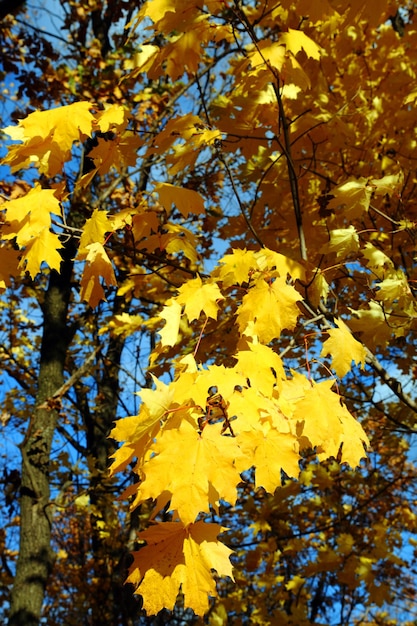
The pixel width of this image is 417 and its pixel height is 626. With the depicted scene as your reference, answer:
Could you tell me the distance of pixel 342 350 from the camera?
2037 mm

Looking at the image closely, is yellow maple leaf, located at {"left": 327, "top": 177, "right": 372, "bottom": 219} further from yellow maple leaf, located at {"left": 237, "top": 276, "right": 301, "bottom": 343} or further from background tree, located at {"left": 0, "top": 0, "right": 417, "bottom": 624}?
yellow maple leaf, located at {"left": 237, "top": 276, "right": 301, "bottom": 343}

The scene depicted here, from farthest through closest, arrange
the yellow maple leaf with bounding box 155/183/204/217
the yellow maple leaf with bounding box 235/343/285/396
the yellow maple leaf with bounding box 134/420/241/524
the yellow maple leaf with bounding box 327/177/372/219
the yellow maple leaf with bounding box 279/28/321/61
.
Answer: the yellow maple leaf with bounding box 327/177/372/219, the yellow maple leaf with bounding box 155/183/204/217, the yellow maple leaf with bounding box 279/28/321/61, the yellow maple leaf with bounding box 235/343/285/396, the yellow maple leaf with bounding box 134/420/241/524

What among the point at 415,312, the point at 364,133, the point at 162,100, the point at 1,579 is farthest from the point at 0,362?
the point at 415,312

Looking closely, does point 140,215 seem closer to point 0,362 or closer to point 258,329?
point 258,329

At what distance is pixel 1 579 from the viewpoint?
8.20 meters

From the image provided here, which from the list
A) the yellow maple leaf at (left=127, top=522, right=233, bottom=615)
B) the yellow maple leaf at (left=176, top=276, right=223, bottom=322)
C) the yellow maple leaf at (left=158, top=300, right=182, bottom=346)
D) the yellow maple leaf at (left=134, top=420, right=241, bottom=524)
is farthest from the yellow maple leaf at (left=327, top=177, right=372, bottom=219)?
the yellow maple leaf at (left=127, top=522, right=233, bottom=615)

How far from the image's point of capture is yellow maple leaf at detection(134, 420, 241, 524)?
4.36ft

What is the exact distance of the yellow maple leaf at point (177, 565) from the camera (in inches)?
55.2

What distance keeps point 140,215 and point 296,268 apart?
35.6 inches

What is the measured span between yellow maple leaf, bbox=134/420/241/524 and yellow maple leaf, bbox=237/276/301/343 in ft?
2.13

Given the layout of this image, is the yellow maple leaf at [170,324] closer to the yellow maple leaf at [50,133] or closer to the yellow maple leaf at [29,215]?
the yellow maple leaf at [29,215]

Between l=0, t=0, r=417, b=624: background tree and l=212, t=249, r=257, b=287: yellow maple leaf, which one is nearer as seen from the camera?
l=0, t=0, r=417, b=624: background tree

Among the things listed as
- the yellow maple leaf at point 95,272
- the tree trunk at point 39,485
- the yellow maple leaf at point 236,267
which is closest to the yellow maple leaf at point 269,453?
the yellow maple leaf at point 236,267

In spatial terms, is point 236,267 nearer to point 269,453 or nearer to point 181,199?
point 181,199
